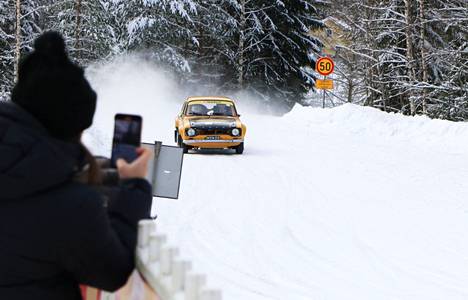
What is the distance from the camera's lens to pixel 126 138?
7.60ft

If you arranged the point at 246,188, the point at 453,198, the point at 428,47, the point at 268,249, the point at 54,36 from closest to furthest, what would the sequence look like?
the point at 54,36
the point at 268,249
the point at 453,198
the point at 246,188
the point at 428,47

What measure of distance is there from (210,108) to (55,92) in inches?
572

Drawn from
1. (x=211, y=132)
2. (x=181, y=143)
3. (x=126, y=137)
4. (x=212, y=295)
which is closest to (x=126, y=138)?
(x=126, y=137)

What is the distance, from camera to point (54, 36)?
6.74 feet

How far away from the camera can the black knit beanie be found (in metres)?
1.94

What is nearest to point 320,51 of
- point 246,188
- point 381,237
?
point 246,188

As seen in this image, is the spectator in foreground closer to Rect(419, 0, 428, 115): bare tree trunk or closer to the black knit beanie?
the black knit beanie

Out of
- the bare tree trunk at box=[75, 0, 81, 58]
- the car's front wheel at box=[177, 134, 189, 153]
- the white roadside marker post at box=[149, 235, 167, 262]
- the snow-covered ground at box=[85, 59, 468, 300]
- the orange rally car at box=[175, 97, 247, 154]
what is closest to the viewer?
Answer: the white roadside marker post at box=[149, 235, 167, 262]

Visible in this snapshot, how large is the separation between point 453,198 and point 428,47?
20.0 metres

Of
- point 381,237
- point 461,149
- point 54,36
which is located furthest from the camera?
point 461,149

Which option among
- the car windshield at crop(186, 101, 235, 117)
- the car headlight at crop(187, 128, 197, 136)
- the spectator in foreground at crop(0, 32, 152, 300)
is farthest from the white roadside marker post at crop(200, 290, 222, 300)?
the car windshield at crop(186, 101, 235, 117)

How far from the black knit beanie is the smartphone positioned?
9.6 inches

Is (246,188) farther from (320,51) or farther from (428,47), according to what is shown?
(320,51)

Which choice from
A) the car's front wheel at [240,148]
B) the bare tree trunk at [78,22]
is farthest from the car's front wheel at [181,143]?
the bare tree trunk at [78,22]
